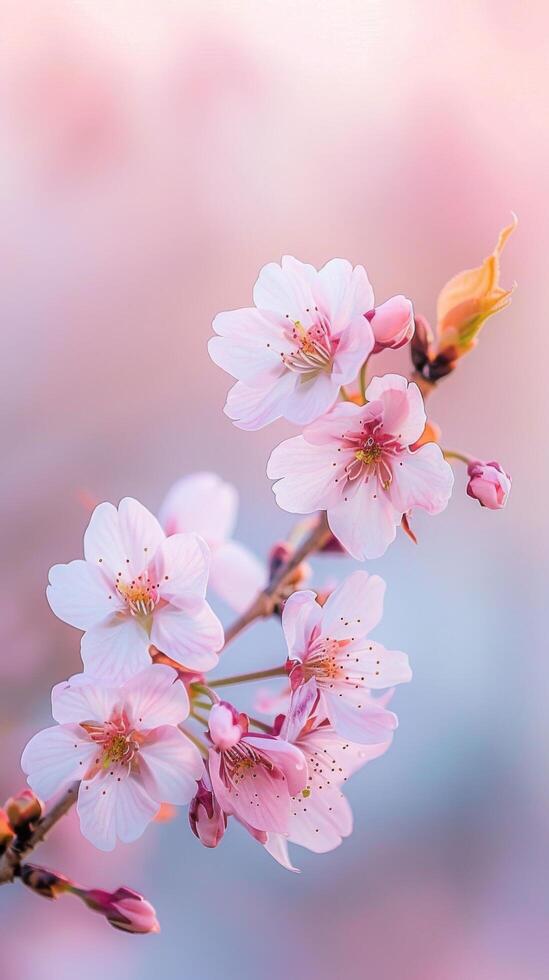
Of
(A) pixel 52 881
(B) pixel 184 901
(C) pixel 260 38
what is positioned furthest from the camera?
(C) pixel 260 38

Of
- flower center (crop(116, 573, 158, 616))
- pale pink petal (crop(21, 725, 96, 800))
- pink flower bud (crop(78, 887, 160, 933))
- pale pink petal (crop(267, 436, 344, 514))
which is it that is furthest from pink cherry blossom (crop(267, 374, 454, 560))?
pink flower bud (crop(78, 887, 160, 933))

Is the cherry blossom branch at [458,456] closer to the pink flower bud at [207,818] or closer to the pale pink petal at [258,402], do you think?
the pale pink petal at [258,402]

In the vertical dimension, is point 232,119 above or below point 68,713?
above

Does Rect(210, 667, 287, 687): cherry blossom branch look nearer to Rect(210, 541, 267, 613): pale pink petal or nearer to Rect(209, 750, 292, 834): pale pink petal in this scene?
Rect(209, 750, 292, 834): pale pink petal

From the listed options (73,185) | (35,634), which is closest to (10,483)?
(35,634)

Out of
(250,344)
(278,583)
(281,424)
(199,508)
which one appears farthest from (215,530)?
(281,424)

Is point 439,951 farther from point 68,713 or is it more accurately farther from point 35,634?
point 68,713
